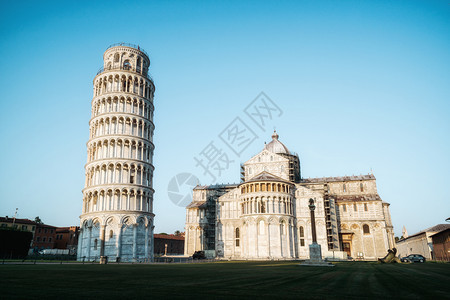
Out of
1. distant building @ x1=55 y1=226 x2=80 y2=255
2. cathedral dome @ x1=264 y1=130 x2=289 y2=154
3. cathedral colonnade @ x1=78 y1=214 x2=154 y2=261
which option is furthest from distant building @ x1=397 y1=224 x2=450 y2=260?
distant building @ x1=55 y1=226 x2=80 y2=255

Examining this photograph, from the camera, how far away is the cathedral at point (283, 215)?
54.2m

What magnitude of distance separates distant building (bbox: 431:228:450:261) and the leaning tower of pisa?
1836 inches

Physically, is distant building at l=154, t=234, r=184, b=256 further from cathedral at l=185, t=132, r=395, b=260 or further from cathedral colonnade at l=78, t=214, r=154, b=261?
cathedral colonnade at l=78, t=214, r=154, b=261

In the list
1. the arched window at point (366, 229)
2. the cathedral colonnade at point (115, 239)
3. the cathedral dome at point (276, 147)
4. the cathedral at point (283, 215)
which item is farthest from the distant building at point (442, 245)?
the cathedral colonnade at point (115, 239)

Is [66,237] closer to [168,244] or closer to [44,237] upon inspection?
[44,237]

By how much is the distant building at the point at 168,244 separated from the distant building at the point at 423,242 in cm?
6865

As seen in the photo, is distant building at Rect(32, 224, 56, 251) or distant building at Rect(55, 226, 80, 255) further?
distant building at Rect(55, 226, 80, 255)

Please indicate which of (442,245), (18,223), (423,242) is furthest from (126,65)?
(423,242)

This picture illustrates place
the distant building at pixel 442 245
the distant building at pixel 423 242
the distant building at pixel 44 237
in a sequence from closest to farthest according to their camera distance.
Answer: the distant building at pixel 442 245
the distant building at pixel 423 242
the distant building at pixel 44 237

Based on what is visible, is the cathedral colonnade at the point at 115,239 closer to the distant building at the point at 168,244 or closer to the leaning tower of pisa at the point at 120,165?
the leaning tower of pisa at the point at 120,165

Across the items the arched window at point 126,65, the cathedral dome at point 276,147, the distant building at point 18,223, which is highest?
the arched window at point 126,65

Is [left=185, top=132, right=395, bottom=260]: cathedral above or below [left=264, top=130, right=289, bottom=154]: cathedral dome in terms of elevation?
below

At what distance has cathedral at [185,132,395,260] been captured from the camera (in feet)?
178

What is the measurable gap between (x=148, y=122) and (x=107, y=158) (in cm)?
936
